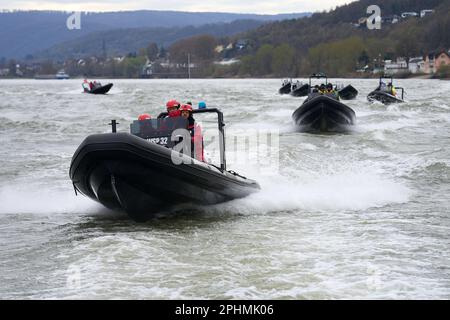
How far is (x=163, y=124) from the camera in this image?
9570 mm

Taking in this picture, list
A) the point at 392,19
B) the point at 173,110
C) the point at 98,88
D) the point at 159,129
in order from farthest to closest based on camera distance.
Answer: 1. the point at 392,19
2. the point at 98,88
3. the point at 173,110
4. the point at 159,129

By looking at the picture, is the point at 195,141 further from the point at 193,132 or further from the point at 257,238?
the point at 257,238

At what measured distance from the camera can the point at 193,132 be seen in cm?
962

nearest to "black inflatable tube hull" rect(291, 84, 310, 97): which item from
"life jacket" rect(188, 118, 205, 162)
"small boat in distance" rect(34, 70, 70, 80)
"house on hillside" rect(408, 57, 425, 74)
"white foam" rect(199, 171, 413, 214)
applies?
"white foam" rect(199, 171, 413, 214)

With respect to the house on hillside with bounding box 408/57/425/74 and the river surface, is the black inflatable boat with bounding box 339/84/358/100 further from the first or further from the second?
the house on hillside with bounding box 408/57/425/74

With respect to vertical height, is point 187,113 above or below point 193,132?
above

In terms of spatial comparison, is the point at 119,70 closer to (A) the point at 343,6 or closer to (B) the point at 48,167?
(A) the point at 343,6

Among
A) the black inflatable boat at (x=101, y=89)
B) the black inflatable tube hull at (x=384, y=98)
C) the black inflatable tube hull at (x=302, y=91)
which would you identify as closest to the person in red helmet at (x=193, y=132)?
the black inflatable tube hull at (x=384, y=98)

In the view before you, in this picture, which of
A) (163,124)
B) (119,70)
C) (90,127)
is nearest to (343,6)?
(119,70)

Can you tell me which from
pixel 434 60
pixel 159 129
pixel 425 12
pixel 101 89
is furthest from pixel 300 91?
pixel 425 12

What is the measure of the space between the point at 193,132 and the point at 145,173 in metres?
1.09

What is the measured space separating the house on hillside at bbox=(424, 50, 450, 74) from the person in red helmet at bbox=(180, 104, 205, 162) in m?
111

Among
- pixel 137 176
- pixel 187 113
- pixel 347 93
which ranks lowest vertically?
pixel 347 93
